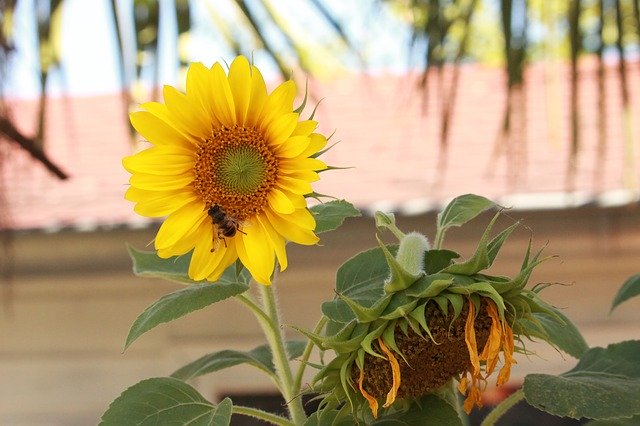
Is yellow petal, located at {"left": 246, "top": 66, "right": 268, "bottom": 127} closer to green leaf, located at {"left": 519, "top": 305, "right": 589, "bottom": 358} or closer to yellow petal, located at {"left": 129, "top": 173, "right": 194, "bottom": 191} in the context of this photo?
yellow petal, located at {"left": 129, "top": 173, "right": 194, "bottom": 191}

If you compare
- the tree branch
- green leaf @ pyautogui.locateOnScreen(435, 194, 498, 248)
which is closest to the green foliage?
green leaf @ pyautogui.locateOnScreen(435, 194, 498, 248)

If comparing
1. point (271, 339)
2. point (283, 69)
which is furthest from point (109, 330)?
point (271, 339)

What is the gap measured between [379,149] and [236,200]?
5.58 ft

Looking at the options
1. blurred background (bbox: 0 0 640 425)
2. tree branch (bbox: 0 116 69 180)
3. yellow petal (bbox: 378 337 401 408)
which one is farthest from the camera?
blurred background (bbox: 0 0 640 425)

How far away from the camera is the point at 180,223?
1.30ft

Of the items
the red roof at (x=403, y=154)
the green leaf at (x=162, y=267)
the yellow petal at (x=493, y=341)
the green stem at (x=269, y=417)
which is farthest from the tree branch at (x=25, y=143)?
the red roof at (x=403, y=154)

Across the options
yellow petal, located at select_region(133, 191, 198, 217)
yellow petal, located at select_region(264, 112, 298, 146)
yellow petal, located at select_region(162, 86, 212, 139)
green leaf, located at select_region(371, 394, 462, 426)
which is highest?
yellow petal, located at select_region(162, 86, 212, 139)

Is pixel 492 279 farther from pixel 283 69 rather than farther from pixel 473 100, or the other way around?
pixel 473 100

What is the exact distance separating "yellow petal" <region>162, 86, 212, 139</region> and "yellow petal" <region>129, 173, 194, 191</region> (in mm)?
21

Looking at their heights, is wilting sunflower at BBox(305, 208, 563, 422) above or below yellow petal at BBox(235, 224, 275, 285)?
below

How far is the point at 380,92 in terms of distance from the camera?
95.8 inches

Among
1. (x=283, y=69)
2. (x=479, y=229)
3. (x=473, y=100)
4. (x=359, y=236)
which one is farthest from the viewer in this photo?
(x=473, y=100)

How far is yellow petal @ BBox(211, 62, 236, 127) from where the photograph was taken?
385 millimetres

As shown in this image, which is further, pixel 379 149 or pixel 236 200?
pixel 379 149
